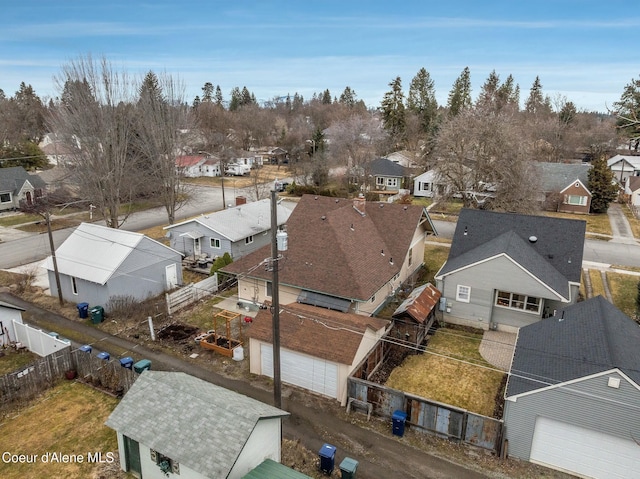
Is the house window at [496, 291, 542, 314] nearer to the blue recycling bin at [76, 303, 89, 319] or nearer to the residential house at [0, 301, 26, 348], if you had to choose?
the blue recycling bin at [76, 303, 89, 319]

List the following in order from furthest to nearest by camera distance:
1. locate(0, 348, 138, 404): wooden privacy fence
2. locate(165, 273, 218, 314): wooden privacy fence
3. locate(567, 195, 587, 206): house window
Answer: locate(567, 195, 587, 206): house window, locate(165, 273, 218, 314): wooden privacy fence, locate(0, 348, 138, 404): wooden privacy fence

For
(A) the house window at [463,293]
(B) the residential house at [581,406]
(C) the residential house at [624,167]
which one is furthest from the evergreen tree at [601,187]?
(B) the residential house at [581,406]

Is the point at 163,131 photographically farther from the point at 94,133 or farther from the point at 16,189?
the point at 16,189

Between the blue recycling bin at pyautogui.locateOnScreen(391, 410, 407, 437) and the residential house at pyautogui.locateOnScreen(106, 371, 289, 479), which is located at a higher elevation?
the residential house at pyautogui.locateOnScreen(106, 371, 289, 479)

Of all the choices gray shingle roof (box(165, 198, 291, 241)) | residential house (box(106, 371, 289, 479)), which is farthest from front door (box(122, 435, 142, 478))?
gray shingle roof (box(165, 198, 291, 241))

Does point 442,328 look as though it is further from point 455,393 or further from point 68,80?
point 68,80

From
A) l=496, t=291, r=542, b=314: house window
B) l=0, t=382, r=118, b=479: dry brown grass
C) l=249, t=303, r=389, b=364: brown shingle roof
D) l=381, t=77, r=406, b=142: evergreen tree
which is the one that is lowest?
l=0, t=382, r=118, b=479: dry brown grass
